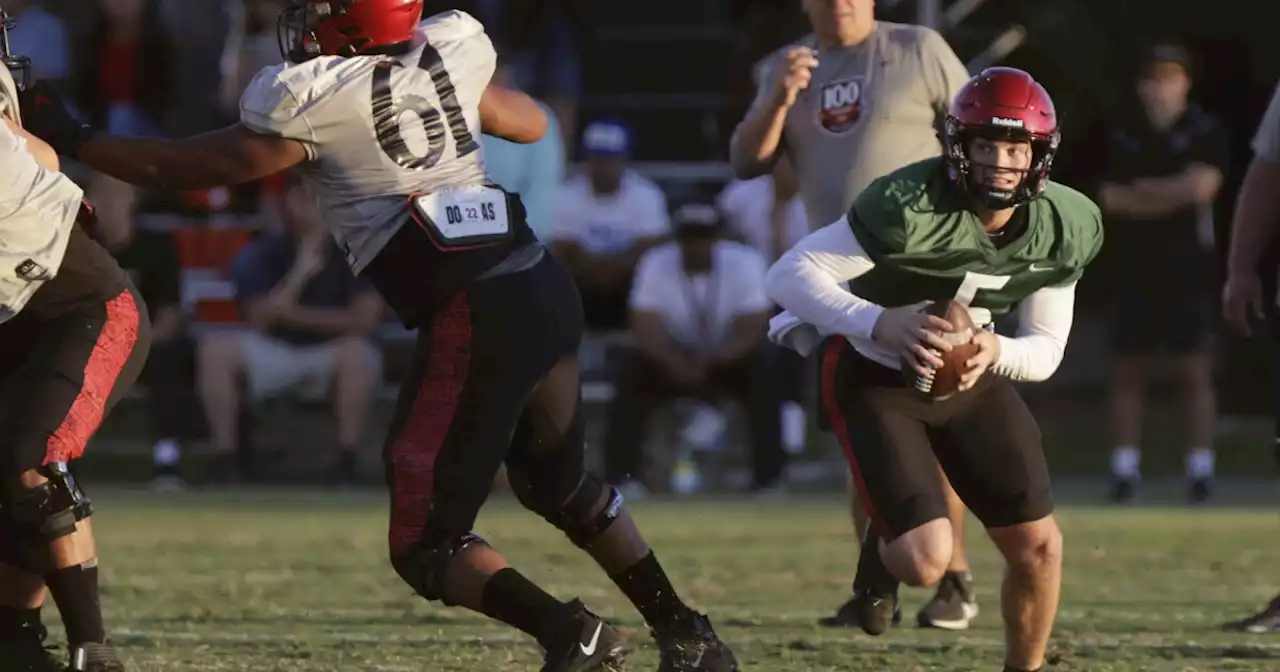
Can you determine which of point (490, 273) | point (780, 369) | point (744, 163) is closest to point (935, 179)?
point (490, 273)

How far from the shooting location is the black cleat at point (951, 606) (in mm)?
6840

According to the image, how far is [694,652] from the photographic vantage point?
213 inches

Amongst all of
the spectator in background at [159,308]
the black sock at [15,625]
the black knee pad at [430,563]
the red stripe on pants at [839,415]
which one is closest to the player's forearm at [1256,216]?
the red stripe on pants at [839,415]

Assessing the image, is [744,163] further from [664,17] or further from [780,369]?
[664,17]

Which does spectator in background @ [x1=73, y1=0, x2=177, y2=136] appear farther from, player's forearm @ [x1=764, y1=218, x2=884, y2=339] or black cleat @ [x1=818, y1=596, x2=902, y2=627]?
player's forearm @ [x1=764, y1=218, x2=884, y2=339]

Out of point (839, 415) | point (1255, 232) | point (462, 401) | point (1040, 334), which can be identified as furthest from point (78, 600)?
point (1255, 232)

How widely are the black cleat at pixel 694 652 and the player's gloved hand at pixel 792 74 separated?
1.79m

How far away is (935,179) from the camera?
5.45 metres

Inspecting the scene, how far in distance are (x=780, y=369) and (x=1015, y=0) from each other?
259cm

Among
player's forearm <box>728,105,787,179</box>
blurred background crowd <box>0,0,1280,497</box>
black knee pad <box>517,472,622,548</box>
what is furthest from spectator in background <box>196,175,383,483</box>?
black knee pad <box>517,472,622,548</box>

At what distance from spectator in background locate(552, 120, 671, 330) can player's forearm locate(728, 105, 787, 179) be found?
4906 mm

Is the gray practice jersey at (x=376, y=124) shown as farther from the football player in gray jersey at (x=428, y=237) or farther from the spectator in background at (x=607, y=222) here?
the spectator in background at (x=607, y=222)

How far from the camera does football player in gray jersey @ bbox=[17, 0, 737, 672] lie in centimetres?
507

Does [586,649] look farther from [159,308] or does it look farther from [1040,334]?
[159,308]
